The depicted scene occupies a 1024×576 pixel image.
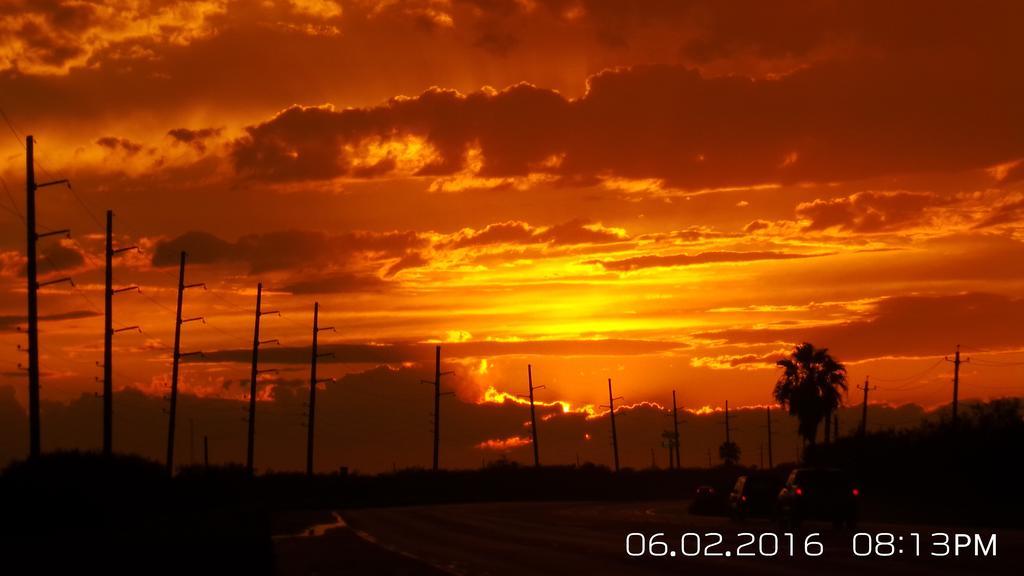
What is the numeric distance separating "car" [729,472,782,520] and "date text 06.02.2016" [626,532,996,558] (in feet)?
47.0

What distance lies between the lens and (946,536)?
36219 millimetres

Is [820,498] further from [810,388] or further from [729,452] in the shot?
[729,452]

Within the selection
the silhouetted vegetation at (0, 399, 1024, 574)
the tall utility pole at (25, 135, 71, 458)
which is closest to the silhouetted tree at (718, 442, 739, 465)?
the silhouetted vegetation at (0, 399, 1024, 574)

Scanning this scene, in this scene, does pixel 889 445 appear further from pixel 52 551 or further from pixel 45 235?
pixel 52 551

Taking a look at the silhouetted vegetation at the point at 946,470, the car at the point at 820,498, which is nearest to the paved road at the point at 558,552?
the car at the point at 820,498

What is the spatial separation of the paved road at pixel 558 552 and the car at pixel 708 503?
411 inches

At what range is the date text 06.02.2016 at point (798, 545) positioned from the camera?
30.3m

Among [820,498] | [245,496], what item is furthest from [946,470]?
[245,496]

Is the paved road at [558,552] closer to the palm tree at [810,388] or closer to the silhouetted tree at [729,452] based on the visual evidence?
the palm tree at [810,388]

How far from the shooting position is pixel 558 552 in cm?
3275

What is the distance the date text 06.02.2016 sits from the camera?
99.5ft

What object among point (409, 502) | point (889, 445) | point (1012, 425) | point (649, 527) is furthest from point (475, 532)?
point (409, 502)

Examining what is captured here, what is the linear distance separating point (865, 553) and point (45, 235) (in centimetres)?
3506

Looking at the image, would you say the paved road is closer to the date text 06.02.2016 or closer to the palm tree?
the date text 06.02.2016
